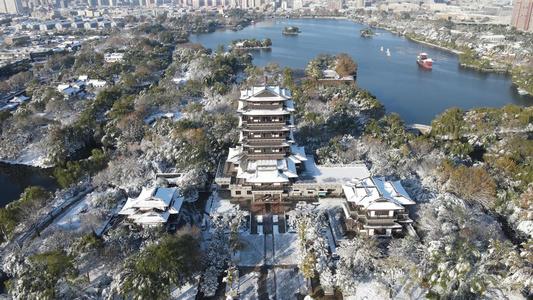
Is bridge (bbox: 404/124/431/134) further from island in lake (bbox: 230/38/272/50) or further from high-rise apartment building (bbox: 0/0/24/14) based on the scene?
high-rise apartment building (bbox: 0/0/24/14)

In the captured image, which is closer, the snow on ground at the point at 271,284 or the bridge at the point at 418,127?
the snow on ground at the point at 271,284

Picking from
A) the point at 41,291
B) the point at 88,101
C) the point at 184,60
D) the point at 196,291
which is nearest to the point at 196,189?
the point at 196,291

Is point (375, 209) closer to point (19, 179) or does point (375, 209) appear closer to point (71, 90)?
point (19, 179)

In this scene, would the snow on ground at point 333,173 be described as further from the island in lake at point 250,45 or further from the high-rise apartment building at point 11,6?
the high-rise apartment building at point 11,6

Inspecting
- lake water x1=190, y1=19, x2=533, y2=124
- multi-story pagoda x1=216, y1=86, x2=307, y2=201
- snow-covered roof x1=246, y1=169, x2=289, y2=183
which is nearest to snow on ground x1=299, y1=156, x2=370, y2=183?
multi-story pagoda x1=216, y1=86, x2=307, y2=201

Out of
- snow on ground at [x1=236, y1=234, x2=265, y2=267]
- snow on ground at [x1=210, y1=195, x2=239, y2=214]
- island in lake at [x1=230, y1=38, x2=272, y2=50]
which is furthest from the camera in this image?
island in lake at [x1=230, y1=38, x2=272, y2=50]

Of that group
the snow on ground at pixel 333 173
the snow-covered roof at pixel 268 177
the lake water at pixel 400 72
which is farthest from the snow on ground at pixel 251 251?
the lake water at pixel 400 72

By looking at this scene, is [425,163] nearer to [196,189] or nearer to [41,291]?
[196,189]
